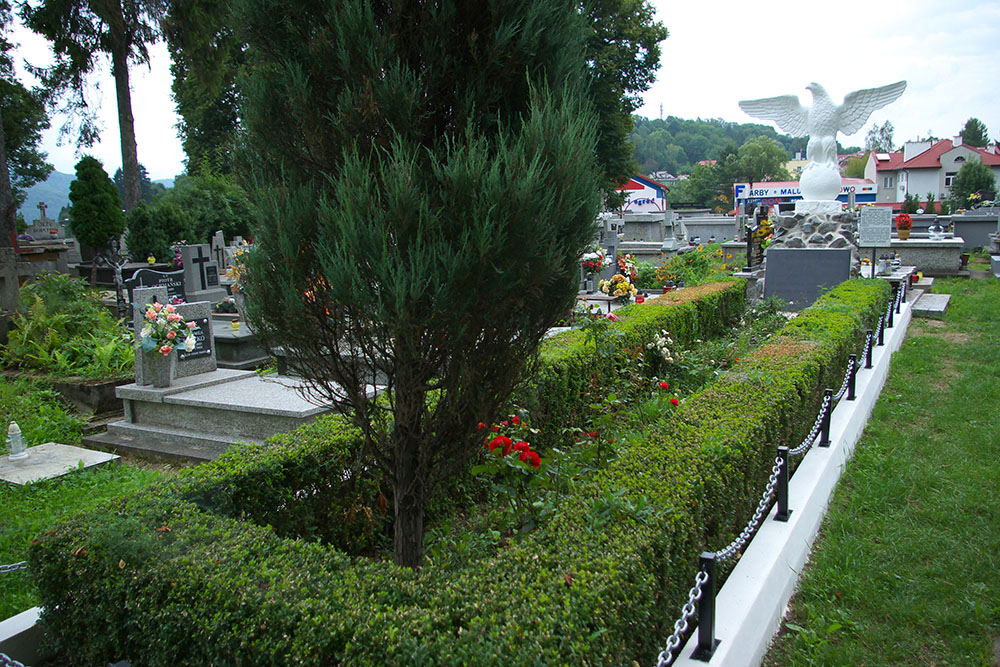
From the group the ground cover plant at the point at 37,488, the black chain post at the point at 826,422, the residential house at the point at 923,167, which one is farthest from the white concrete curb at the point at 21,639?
the residential house at the point at 923,167

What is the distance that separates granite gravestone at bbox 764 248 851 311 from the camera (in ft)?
41.3

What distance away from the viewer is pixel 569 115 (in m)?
2.69

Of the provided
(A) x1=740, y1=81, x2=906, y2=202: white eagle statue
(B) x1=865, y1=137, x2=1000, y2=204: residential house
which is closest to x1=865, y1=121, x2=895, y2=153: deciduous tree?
(B) x1=865, y1=137, x2=1000, y2=204: residential house

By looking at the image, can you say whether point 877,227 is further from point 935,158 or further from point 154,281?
point 935,158

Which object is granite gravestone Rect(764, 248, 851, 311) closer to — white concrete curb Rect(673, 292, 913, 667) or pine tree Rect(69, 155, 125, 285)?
white concrete curb Rect(673, 292, 913, 667)

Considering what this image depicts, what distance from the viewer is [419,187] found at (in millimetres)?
2592

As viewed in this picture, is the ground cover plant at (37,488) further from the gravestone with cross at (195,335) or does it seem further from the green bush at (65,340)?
the gravestone with cross at (195,335)

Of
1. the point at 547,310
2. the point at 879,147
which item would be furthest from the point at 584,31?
the point at 879,147

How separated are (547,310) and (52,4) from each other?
24714mm

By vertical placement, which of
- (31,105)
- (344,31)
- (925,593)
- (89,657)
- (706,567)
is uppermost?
(31,105)

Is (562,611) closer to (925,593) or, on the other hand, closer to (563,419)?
(925,593)

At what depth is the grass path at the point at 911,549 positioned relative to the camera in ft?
11.0

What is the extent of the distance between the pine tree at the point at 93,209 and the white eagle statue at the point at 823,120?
2015cm

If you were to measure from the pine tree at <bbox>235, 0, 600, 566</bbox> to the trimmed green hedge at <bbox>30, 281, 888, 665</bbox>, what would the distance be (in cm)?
75
